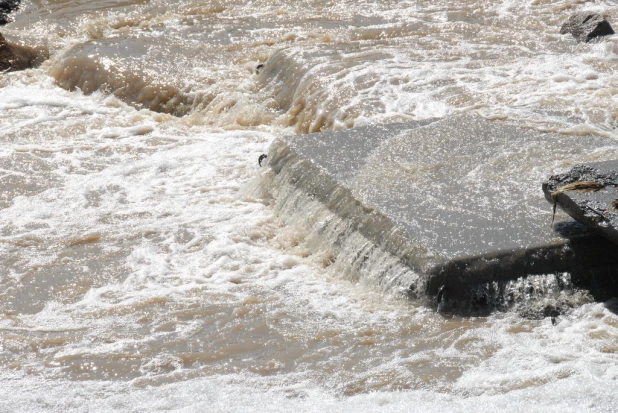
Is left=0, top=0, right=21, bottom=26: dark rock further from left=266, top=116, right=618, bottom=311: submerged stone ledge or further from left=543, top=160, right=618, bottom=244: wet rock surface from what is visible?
left=543, top=160, right=618, bottom=244: wet rock surface

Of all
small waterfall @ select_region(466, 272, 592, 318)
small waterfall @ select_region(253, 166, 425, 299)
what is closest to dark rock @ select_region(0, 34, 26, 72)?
small waterfall @ select_region(253, 166, 425, 299)

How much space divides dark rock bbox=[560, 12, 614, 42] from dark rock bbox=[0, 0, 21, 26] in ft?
23.5

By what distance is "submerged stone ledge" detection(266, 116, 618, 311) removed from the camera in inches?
175

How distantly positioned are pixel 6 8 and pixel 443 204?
863cm

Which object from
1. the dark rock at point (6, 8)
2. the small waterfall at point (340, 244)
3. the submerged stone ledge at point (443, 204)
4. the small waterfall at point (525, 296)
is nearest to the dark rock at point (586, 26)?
the submerged stone ledge at point (443, 204)

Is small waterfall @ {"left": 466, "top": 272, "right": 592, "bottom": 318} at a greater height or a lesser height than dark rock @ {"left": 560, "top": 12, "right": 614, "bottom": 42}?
lesser

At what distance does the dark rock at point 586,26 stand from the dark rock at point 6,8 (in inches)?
281

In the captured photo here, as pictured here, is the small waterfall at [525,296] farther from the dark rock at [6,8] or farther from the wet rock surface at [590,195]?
the dark rock at [6,8]

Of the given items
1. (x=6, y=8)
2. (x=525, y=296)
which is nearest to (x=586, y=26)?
(x=525, y=296)

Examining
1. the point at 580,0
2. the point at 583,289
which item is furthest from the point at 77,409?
the point at 580,0

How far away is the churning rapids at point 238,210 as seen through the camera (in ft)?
13.0

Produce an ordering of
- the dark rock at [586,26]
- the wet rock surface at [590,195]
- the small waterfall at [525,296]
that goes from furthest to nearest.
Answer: the dark rock at [586,26]
the small waterfall at [525,296]
the wet rock surface at [590,195]

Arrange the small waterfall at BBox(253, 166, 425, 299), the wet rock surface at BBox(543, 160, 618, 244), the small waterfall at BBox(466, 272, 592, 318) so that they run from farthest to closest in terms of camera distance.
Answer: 1. the small waterfall at BBox(253, 166, 425, 299)
2. the small waterfall at BBox(466, 272, 592, 318)
3. the wet rock surface at BBox(543, 160, 618, 244)

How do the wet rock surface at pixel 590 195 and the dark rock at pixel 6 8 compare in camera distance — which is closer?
the wet rock surface at pixel 590 195
